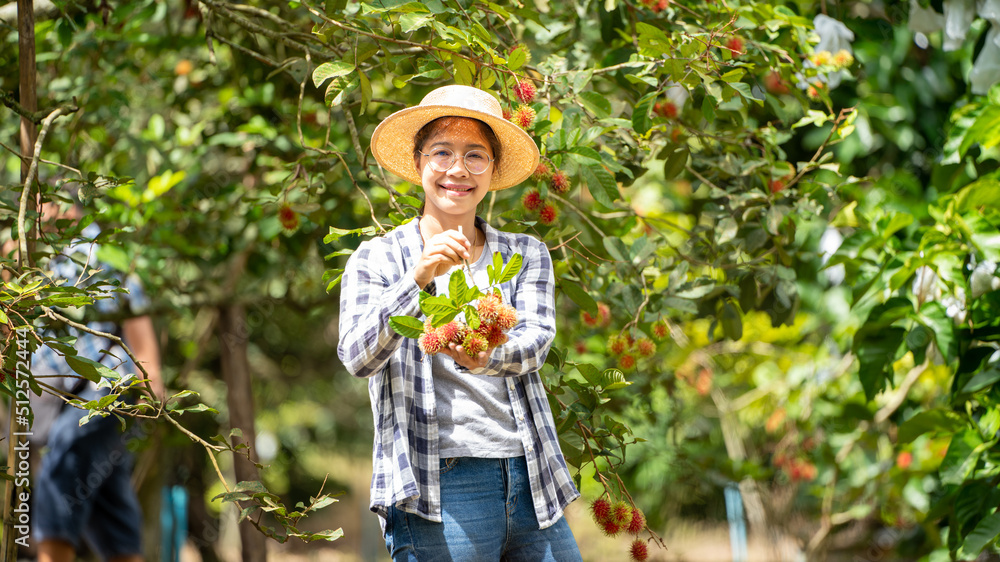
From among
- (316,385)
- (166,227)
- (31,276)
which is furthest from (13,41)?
(316,385)

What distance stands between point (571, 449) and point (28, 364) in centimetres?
112

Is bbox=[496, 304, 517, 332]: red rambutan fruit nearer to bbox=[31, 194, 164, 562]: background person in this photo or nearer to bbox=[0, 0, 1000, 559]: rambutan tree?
bbox=[0, 0, 1000, 559]: rambutan tree

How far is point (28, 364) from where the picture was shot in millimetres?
1667

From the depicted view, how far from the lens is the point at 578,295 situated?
6.16ft

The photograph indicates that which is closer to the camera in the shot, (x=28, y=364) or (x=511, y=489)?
(x=511, y=489)

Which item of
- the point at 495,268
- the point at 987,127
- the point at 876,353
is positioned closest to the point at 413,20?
the point at 495,268

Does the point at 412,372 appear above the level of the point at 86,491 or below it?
above

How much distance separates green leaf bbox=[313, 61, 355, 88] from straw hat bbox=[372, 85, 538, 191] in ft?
0.66

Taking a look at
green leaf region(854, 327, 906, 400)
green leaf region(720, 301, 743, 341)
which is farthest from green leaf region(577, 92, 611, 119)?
green leaf region(854, 327, 906, 400)

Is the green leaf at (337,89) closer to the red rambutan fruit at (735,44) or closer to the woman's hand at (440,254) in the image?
the woman's hand at (440,254)

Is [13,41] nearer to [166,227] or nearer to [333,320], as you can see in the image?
[166,227]

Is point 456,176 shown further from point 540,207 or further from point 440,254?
point 540,207

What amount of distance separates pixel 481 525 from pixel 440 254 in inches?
18.4

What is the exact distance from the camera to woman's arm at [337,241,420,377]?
1252mm
